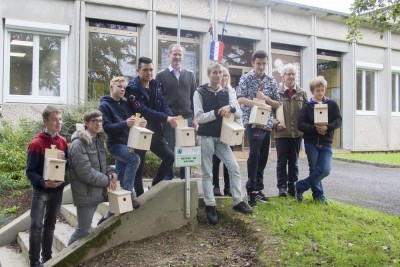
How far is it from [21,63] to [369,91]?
14.0 m

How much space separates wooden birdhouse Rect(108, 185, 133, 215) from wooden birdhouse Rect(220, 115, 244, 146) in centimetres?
138

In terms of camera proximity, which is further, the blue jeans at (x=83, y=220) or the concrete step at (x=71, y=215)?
the concrete step at (x=71, y=215)

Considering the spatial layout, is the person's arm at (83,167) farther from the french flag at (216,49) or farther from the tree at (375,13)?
the french flag at (216,49)

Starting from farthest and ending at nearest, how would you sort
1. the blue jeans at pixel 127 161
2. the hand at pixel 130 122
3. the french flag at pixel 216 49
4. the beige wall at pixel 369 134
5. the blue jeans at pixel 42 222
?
the beige wall at pixel 369 134
the french flag at pixel 216 49
the blue jeans at pixel 127 161
the hand at pixel 130 122
the blue jeans at pixel 42 222

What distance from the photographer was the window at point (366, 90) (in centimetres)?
1838

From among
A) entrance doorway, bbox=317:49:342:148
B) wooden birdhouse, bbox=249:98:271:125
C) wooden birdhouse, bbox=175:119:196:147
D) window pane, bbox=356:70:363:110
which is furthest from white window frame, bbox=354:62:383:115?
wooden birdhouse, bbox=175:119:196:147

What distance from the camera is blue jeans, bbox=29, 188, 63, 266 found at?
4.75 m

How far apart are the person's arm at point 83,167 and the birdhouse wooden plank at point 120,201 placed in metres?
0.18

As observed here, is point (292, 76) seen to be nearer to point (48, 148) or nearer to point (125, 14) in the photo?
point (48, 148)

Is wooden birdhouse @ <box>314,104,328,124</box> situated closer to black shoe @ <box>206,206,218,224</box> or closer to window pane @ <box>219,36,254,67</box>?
black shoe @ <box>206,206,218,224</box>

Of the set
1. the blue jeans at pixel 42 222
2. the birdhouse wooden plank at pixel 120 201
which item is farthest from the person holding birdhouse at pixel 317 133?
the blue jeans at pixel 42 222

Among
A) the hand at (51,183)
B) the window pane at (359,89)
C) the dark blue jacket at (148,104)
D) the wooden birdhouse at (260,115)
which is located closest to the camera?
the hand at (51,183)

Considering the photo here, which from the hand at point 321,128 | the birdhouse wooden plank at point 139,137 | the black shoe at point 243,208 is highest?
the hand at point 321,128

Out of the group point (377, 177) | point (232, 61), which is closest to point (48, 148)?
point (377, 177)
